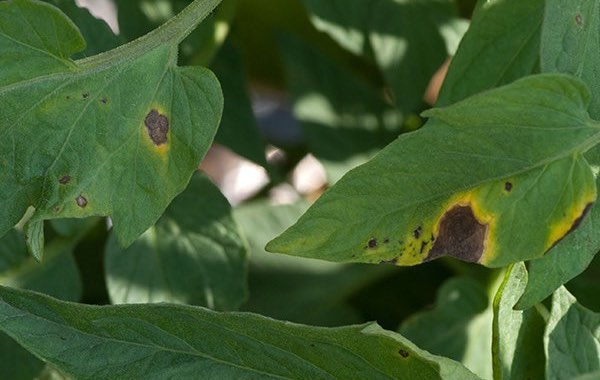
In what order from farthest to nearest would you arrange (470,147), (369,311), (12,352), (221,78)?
1. (369,311)
2. (221,78)
3. (12,352)
4. (470,147)

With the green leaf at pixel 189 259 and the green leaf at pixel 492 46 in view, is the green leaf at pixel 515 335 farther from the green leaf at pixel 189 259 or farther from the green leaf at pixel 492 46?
the green leaf at pixel 189 259

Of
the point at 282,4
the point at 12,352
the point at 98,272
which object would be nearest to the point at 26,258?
the point at 12,352

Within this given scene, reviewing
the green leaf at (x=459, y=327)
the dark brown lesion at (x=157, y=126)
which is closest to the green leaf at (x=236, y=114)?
the green leaf at (x=459, y=327)

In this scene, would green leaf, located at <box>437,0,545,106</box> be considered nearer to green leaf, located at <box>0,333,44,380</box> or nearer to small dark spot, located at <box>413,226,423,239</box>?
small dark spot, located at <box>413,226,423,239</box>

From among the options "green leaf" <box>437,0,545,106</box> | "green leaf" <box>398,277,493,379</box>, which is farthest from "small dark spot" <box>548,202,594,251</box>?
"green leaf" <box>398,277,493,379</box>

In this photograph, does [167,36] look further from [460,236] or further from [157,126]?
[460,236]

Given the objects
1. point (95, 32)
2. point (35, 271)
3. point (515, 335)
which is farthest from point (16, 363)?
point (515, 335)

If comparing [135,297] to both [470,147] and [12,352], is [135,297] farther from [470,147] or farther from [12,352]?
[470,147]

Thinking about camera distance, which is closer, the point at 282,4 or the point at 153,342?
the point at 153,342
